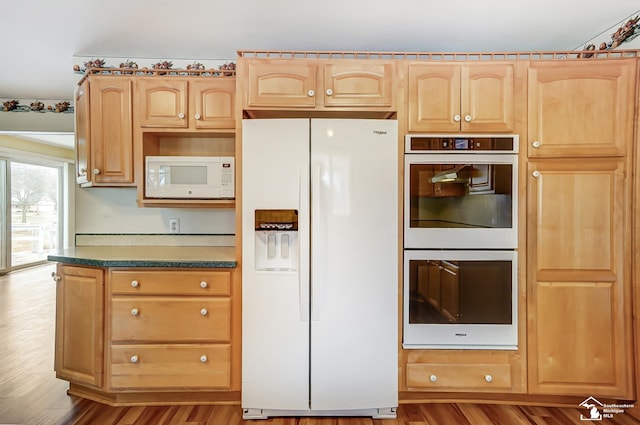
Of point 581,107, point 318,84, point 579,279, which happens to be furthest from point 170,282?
point 581,107

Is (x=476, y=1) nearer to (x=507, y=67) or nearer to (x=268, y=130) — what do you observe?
(x=507, y=67)

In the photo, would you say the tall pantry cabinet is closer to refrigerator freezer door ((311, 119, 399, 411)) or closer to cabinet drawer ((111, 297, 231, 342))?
refrigerator freezer door ((311, 119, 399, 411))

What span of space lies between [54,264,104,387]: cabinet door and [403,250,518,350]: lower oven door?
1844 millimetres

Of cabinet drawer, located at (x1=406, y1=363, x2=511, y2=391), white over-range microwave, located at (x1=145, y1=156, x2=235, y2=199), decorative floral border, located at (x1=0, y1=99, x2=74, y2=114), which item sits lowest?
cabinet drawer, located at (x1=406, y1=363, x2=511, y2=391)

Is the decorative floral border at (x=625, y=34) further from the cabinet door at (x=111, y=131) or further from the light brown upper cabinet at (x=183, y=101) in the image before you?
the cabinet door at (x=111, y=131)

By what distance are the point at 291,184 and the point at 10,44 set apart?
2.67 m

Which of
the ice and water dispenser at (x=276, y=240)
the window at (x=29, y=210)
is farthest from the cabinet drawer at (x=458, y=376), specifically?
the window at (x=29, y=210)

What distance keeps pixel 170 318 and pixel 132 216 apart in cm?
109

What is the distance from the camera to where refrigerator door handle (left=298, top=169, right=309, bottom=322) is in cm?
183

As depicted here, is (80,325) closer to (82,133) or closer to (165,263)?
(165,263)

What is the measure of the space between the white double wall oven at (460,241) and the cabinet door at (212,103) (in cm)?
125

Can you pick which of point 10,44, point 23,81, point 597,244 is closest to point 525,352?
point 597,244

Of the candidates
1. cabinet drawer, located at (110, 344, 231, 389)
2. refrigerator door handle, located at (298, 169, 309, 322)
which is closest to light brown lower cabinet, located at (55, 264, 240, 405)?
cabinet drawer, located at (110, 344, 231, 389)

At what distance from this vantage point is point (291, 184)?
1840 millimetres
